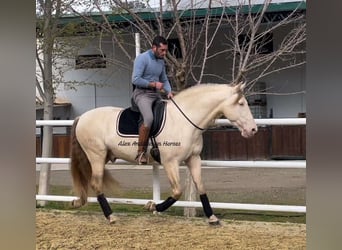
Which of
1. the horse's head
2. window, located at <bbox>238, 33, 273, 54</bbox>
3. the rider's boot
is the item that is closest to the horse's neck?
the horse's head

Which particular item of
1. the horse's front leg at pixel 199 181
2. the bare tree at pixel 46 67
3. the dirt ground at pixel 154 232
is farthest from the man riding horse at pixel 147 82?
the bare tree at pixel 46 67

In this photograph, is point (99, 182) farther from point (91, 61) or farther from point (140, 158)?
point (91, 61)

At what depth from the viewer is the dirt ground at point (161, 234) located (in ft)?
15.3

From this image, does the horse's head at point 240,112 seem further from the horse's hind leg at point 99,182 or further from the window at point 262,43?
the horse's hind leg at point 99,182

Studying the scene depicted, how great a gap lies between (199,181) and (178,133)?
1.62 ft

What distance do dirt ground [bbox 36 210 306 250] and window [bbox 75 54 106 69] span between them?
194 centimetres

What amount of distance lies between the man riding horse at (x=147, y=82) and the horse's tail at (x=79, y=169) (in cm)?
74

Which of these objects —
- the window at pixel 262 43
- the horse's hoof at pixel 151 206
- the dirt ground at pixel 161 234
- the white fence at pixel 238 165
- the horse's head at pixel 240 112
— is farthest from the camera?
the window at pixel 262 43

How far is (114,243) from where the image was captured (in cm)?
475

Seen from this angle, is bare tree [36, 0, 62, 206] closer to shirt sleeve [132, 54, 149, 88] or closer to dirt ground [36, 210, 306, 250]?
dirt ground [36, 210, 306, 250]

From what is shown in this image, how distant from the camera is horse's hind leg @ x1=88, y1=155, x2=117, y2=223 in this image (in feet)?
17.4

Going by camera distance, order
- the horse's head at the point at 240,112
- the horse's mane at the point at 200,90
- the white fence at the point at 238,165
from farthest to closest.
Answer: the white fence at the point at 238,165, the horse's mane at the point at 200,90, the horse's head at the point at 240,112
